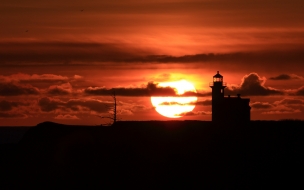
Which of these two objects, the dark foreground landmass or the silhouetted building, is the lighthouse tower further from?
the dark foreground landmass

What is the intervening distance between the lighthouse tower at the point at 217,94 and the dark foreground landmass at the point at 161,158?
25.1 feet

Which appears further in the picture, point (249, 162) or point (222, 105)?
point (222, 105)

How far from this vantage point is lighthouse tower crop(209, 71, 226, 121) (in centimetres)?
6525

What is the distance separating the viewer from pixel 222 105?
212 feet

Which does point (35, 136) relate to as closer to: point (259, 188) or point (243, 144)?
point (243, 144)

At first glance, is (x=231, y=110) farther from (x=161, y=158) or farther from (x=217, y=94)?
(x=161, y=158)

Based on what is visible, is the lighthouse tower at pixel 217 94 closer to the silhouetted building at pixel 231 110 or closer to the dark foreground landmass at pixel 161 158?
the silhouetted building at pixel 231 110

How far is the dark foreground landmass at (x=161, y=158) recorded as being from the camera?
4212cm

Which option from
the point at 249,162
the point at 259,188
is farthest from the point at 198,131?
the point at 259,188

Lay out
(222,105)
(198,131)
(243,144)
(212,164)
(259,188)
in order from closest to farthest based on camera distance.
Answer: (259,188) → (212,164) → (243,144) → (198,131) → (222,105)

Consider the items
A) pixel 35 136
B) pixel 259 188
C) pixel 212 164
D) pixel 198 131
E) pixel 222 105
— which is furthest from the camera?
pixel 222 105

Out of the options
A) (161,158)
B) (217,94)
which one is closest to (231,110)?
(217,94)

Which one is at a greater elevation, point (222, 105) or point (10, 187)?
point (222, 105)

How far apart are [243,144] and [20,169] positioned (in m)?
15.9
